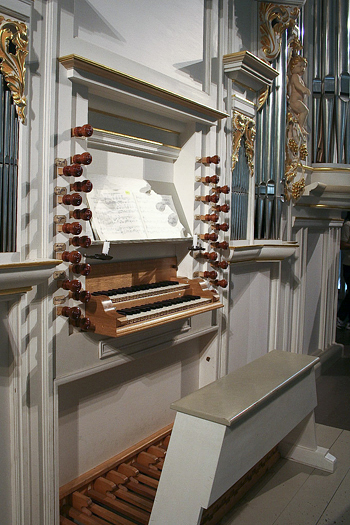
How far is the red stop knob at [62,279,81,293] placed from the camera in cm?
237

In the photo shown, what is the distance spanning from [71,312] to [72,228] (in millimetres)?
406

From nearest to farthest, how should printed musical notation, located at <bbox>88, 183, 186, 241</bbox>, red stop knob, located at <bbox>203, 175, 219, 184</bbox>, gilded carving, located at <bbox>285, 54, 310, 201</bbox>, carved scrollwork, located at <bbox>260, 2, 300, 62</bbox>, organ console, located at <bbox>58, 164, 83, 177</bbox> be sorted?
organ console, located at <bbox>58, 164, 83, 177</bbox> → printed musical notation, located at <bbox>88, 183, 186, 241</bbox> → red stop knob, located at <bbox>203, 175, 219, 184</bbox> → carved scrollwork, located at <bbox>260, 2, 300, 62</bbox> → gilded carving, located at <bbox>285, 54, 310, 201</bbox>

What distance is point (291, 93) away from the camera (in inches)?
181

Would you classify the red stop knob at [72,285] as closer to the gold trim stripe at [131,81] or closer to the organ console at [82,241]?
the organ console at [82,241]

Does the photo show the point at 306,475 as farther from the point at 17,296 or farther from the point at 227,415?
the point at 17,296

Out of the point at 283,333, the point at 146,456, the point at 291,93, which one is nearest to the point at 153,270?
the point at 146,456

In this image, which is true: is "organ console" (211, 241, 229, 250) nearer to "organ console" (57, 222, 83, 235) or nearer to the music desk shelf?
the music desk shelf

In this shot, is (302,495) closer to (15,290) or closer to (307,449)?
(307,449)

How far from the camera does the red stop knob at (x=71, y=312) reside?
2385 millimetres

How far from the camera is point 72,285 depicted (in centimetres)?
237

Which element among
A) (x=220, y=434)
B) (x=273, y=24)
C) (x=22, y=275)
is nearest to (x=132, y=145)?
(x=22, y=275)

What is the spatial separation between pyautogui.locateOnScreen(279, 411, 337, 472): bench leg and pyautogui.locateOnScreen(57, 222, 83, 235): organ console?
188 centimetres

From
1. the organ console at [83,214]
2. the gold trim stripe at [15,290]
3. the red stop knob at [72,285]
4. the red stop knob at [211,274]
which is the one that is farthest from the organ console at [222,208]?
the gold trim stripe at [15,290]

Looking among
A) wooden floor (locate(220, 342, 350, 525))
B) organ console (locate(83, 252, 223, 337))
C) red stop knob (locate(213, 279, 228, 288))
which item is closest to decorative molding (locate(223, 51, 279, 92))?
organ console (locate(83, 252, 223, 337))
